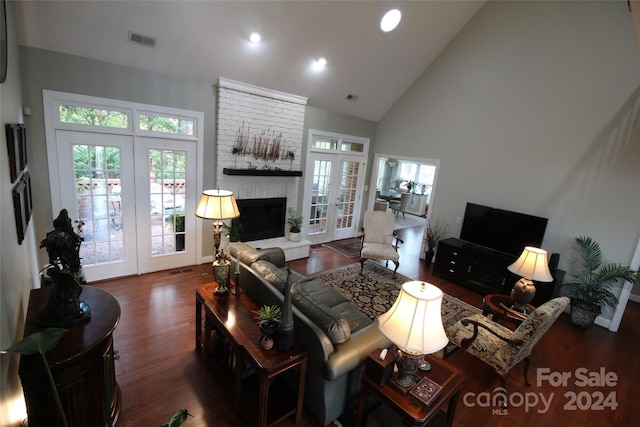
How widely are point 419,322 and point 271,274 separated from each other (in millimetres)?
1475

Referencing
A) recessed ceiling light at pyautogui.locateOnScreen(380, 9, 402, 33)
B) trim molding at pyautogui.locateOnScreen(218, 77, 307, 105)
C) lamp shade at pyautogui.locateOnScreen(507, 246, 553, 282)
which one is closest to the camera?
lamp shade at pyautogui.locateOnScreen(507, 246, 553, 282)

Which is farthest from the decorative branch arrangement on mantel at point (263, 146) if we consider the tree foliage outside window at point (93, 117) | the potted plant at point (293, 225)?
the tree foliage outside window at point (93, 117)

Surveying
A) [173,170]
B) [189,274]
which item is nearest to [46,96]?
[173,170]

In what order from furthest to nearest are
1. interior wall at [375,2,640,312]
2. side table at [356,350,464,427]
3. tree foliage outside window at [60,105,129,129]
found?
1. interior wall at [375,2,640,312]
2. tree foliage outside window at [60,105,129,129]
3. side table at [356,350,464,427]

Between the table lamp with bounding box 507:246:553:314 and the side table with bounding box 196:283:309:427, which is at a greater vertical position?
the table lamp with bounding box 507:246:553:314

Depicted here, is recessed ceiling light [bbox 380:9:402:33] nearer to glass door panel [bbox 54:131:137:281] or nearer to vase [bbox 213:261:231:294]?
glass door panel [bbox 54:131:137:281]

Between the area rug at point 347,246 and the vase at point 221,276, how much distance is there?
3523mm

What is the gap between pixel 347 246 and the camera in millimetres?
6656

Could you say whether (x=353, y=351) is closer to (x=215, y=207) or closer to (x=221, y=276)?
(x=221, y=276)

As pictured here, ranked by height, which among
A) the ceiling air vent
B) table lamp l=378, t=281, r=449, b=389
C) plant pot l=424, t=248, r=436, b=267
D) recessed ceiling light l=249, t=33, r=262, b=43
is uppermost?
recessed ceiling light l=249, t=33, r=262, b=43

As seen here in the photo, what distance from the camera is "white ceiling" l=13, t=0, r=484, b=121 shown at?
323 centimetres

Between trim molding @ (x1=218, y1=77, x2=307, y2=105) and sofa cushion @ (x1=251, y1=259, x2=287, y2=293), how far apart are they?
2.96 metres

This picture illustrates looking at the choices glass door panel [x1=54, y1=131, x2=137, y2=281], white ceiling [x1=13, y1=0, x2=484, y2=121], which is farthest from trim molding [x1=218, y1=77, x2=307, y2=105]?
glass door panel [x1=54, y1=131, x2=137, y2=281]

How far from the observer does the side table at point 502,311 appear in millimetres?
3195
